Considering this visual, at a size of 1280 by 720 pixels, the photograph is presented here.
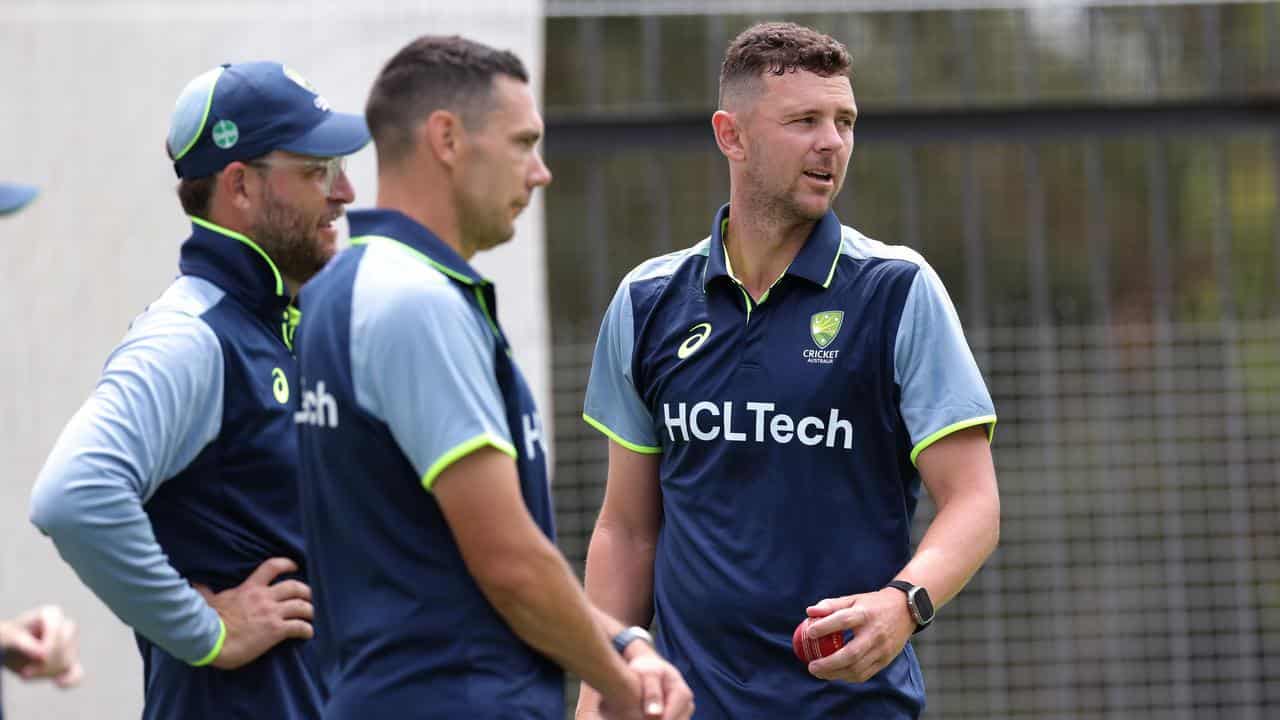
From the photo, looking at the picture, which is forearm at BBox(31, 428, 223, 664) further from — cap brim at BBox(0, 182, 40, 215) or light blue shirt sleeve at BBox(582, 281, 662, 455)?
light blue shirt sleeve at BBox(582, 281, 662, 455)

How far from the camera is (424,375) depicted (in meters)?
2.23

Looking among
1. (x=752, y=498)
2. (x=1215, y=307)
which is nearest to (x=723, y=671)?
(x=752, y=498)

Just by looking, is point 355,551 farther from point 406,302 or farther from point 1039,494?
point 1039,494

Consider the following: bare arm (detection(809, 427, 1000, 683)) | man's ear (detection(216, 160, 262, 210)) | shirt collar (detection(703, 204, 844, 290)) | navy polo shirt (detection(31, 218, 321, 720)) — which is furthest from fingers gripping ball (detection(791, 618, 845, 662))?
man's ear (detection(216, 160, 262, 210))

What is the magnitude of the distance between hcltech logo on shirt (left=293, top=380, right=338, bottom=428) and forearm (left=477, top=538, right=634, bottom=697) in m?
0.32

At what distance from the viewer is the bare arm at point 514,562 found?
7.30 feet

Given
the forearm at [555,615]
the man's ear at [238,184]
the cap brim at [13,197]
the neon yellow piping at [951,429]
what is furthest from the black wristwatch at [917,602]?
the cap brim at [13,197]

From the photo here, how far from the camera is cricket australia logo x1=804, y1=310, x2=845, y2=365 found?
3.16 meters

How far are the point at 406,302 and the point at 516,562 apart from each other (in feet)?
1.30

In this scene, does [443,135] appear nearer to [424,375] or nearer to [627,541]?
[424,375]

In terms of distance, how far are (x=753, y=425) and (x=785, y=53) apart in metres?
0.76

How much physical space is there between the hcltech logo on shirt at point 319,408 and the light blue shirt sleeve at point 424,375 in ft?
0.18

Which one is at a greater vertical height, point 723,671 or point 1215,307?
point 1215,307

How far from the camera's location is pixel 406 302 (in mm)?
2258
